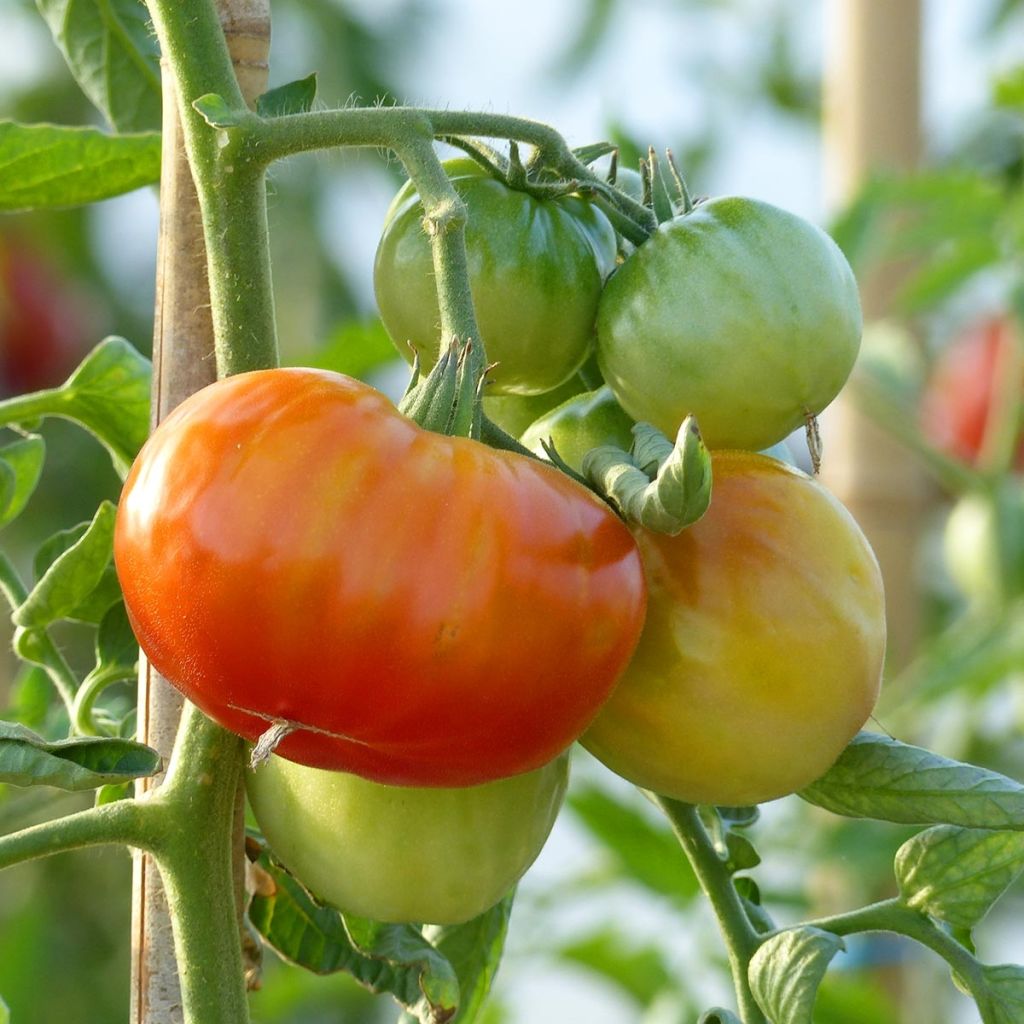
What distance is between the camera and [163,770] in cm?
51

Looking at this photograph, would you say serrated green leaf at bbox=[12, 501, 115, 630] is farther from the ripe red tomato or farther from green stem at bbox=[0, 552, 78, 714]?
the ripe red tomato

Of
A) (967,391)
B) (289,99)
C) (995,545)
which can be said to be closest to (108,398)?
(289,99)

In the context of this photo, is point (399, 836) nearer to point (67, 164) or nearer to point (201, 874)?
point (201, 874)

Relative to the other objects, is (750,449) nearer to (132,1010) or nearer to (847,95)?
(132,1010)

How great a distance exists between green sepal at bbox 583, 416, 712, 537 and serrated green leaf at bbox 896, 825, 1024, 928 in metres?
0.16

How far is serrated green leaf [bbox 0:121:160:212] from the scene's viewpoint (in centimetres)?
58

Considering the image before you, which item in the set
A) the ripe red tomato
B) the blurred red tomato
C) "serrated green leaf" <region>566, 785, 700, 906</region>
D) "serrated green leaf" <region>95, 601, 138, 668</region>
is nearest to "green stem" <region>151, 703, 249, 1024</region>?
"serrated green leaf" <region>95, 601, 138, 668</region>

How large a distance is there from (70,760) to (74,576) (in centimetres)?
11

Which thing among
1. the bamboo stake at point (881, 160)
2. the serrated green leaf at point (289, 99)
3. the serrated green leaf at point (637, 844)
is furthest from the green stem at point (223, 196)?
the bamboo stake at point (881, 160)

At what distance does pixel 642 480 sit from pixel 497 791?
0.12 meters

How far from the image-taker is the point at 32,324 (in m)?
3.16

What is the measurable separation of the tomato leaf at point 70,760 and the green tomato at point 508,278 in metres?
0.16

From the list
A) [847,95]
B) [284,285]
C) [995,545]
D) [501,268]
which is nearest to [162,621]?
[501,268]

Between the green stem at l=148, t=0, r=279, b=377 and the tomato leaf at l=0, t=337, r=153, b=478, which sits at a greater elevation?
the green stem at l=148, t=0, r=279, b=377
